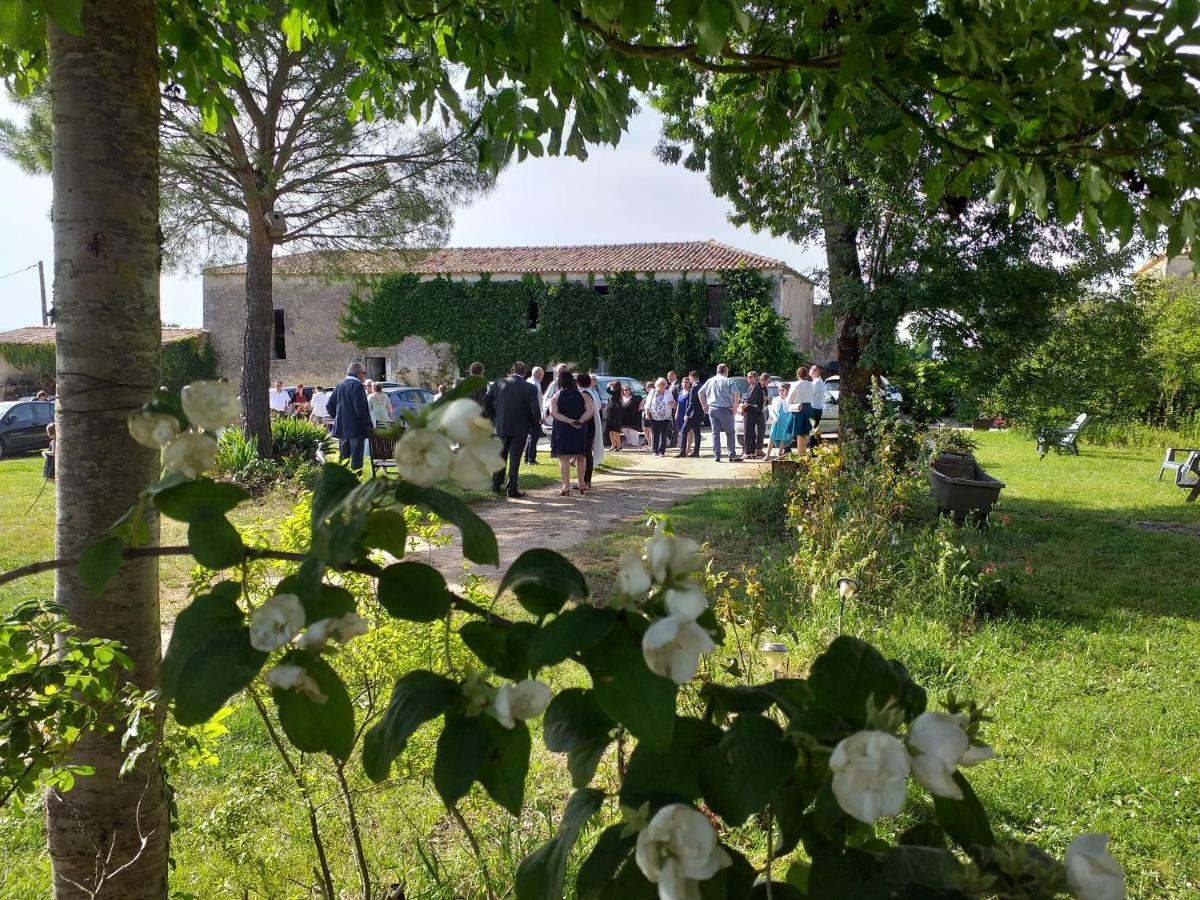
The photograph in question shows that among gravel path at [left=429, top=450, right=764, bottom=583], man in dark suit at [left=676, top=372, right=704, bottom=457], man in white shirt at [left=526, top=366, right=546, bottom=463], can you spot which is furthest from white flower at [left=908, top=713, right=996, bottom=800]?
man in dark suit at [left=676, top=372, right=704, bottom=457]

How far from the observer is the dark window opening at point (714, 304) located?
29872mm

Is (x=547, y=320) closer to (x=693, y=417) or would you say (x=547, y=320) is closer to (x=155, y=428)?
(x=693, y=417)

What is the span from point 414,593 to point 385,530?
0.07 meters

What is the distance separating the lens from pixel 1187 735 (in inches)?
160

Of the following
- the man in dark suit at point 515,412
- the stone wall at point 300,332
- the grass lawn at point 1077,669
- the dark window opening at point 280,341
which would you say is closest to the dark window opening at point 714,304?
the stone wall at point 300,332

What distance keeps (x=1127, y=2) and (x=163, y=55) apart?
3401mm

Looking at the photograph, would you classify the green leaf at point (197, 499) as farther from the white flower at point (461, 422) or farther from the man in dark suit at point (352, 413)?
the man in dark suit at point (352, 413)

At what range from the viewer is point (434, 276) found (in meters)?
32.6

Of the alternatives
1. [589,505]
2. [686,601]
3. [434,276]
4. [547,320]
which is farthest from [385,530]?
[434,276]

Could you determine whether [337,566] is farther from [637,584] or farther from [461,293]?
[461,293]

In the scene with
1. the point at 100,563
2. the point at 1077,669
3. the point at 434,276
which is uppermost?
the point at 434,276

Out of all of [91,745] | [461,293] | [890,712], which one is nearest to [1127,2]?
[890,712]

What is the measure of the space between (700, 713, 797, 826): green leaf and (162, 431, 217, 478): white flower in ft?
1.76

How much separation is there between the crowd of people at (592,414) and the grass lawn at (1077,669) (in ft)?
7.66
